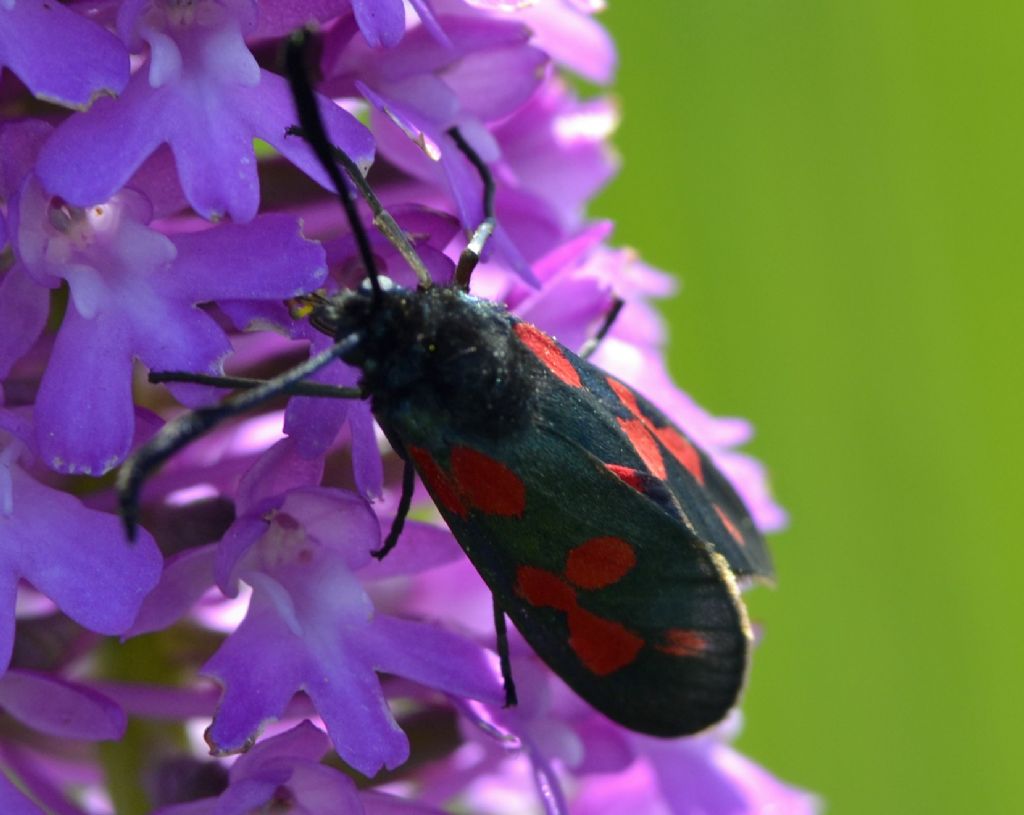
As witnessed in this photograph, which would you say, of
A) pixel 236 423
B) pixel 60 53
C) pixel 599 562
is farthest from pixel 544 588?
pixel 60 53

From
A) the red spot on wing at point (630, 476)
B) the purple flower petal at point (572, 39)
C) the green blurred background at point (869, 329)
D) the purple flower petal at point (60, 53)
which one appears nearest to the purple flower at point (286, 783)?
the red spot on wing at point (630, 476)

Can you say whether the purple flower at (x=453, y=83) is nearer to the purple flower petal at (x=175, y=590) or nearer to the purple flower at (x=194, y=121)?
the purple flower at (x=194, y=121)

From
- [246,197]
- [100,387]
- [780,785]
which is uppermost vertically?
[246,197]

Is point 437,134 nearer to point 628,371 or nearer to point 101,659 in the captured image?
point 628,371

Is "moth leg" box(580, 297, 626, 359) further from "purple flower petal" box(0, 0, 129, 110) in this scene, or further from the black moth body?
"purple flower petal" box(0, 0, 129, 110)

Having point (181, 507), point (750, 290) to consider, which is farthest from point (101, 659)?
point (750, 290)

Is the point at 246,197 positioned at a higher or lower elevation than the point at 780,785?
higher

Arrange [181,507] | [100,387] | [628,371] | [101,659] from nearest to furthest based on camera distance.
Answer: [100,387], [181,507], [101,659], [628,371]

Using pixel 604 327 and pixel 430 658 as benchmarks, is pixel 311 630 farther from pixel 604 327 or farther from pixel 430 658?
pixel 604 327
